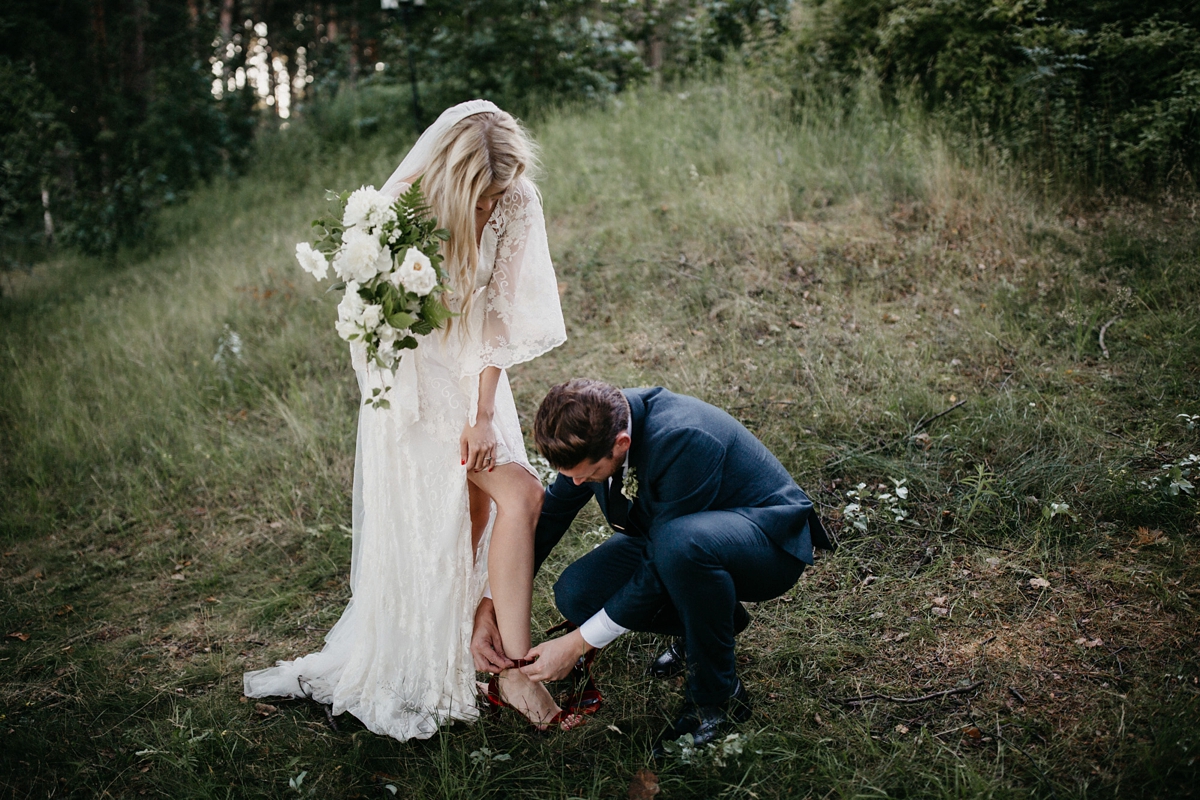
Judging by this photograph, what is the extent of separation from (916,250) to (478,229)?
3873 mm

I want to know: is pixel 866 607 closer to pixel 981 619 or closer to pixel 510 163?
pixel 981 619

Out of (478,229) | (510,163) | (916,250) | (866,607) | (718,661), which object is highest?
(510,163)

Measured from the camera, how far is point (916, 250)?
5551mm

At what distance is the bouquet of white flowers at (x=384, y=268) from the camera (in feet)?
7.95

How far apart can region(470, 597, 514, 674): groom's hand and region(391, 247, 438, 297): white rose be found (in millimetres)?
1192

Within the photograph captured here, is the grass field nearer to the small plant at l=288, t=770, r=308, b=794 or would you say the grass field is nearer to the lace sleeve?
the small plant at l=288, t=770, r=308, b=794

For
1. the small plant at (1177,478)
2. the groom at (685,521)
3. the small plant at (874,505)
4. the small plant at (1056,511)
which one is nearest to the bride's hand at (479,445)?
the groom at (685,521)

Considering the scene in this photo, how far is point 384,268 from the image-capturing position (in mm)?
2455

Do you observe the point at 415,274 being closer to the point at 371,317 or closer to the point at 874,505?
the point at 371,317

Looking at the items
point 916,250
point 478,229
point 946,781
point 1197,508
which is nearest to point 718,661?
point 946,781

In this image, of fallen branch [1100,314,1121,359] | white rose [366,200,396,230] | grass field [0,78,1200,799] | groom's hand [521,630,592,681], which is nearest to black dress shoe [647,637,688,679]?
grass field [0,78,1200,799]

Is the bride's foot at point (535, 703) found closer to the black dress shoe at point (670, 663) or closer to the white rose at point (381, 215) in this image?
the black dress shoe at point (670, 663)

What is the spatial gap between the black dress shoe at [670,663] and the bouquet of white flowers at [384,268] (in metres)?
1.44

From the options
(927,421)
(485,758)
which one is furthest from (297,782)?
(927,421)
